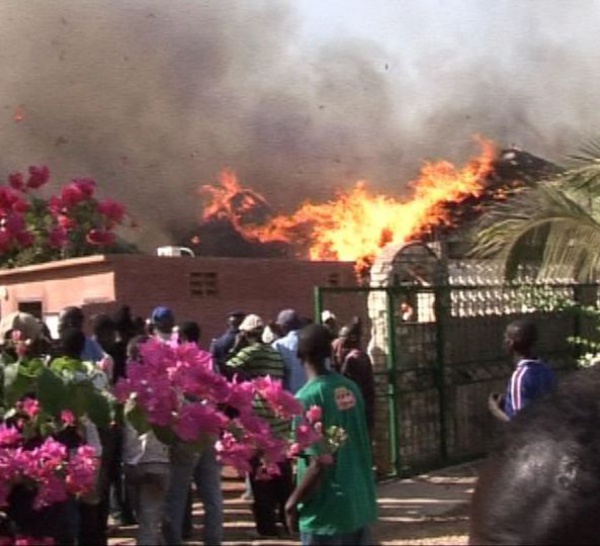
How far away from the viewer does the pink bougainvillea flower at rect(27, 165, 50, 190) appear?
12.3 feet

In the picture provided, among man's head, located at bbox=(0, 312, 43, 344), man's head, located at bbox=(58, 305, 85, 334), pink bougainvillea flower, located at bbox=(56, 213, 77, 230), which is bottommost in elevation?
man's head, located at bbox=(0, 312, 43, 344)

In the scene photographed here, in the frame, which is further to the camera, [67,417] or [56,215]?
[56,215]

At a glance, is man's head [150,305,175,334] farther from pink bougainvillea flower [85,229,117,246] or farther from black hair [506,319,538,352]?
pink bougainvillea flower [85,229,117,246]

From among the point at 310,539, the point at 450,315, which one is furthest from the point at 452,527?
the point at 310,539

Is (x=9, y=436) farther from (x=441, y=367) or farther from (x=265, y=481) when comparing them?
(x=441, y=367)

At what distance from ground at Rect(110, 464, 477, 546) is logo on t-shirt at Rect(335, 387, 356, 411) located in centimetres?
240

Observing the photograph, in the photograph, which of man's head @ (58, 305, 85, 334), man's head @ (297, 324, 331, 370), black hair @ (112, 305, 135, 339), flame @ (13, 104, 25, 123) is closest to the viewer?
man's head @ (297, 324, 331, 370)

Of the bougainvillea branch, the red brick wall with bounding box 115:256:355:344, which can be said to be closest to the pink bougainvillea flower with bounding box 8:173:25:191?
the bougainvillea branch

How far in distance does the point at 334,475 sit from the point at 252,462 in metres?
1.15

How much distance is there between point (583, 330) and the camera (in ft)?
38.2

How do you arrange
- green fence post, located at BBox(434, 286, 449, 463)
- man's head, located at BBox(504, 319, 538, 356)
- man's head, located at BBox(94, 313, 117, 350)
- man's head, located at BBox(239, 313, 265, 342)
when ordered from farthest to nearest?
green fence post, located at BBox(434, 286, 449, 463) → man's head, located at BBox(239, 313, 265, 342) → man's head, located at BBox(94, 313, 117, 350) → man's head, located at BBox(504, 319, 538, 356)

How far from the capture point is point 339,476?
4.12 meters

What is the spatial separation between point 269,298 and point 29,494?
11.1 meters

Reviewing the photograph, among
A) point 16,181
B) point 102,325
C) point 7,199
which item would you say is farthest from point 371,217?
point 7,199
